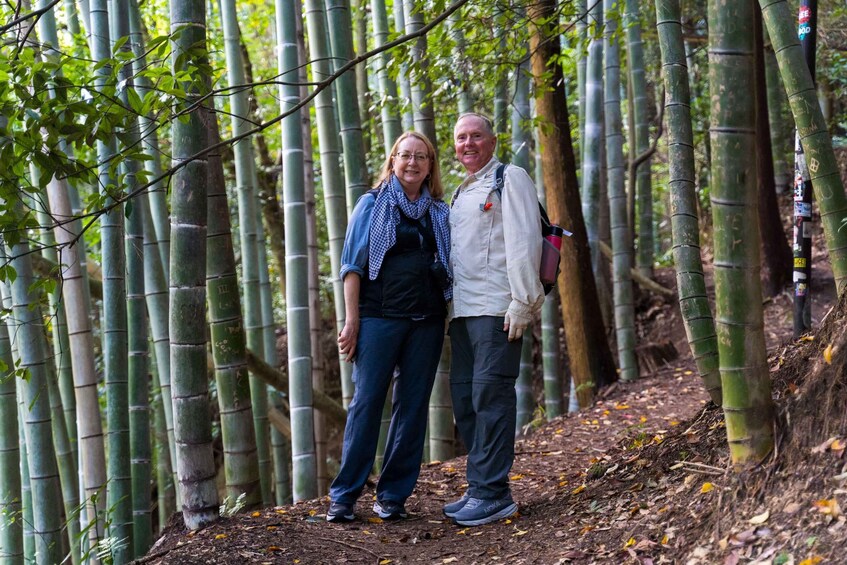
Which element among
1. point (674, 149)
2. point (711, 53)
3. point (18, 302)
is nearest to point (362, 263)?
point (674, 149)

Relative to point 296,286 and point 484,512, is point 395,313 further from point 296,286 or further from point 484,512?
point 296,286

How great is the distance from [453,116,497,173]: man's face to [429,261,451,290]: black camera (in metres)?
0.40

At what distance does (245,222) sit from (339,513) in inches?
119

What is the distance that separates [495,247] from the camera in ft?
10.4

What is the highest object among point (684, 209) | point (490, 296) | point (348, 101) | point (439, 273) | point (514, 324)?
point (348, 101)

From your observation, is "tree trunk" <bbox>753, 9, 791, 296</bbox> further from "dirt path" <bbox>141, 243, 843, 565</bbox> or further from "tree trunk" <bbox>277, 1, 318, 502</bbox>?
"tree trunk" <bbox>277, 1, 318, 502</bbox>

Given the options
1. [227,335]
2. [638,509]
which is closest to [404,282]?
[227,335]

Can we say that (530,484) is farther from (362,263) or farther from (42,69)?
(42,69)

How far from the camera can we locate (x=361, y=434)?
3277 millimetres

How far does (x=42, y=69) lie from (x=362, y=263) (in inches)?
51.7

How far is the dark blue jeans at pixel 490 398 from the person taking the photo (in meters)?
3.13

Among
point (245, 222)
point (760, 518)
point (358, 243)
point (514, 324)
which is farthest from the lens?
point (245, 222)

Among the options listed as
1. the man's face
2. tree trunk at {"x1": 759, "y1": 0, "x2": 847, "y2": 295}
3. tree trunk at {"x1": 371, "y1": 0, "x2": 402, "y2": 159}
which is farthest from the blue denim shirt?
tree trunk at {"x1": 759, "y1": 0, "x2": 847, "y2": 295}

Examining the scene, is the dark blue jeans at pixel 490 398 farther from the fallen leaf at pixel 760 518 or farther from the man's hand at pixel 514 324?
the fallen leaf at pixel 760 518
